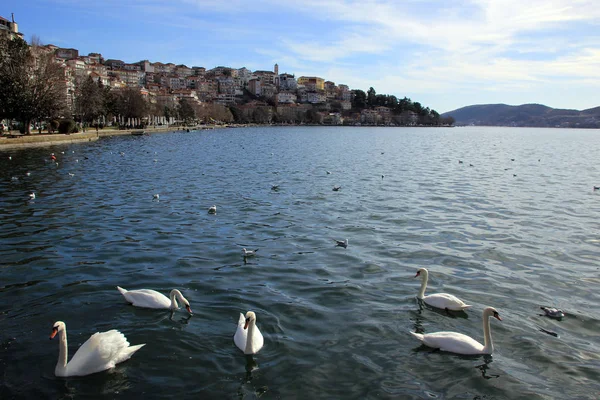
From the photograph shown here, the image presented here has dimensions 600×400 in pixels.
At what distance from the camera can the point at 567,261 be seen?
41.1 ft

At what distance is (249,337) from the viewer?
7.20m

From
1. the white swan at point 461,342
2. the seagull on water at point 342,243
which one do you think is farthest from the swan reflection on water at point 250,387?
the seagull on water at point 342,243

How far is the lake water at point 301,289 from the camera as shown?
21.8 feet

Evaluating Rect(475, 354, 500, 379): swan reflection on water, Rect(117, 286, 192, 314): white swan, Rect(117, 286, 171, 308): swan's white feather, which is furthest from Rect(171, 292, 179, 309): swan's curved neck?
Rect(475, 354, 500, 379): swan reflection on water

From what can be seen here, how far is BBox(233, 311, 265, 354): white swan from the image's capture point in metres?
7.16

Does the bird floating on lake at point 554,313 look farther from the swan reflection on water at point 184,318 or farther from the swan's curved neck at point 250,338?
the swan reflection on water at point 184,318

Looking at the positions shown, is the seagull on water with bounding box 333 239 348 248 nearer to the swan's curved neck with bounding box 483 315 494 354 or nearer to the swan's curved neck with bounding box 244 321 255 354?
the swan's curved neck with bounding box 483 315 494 354

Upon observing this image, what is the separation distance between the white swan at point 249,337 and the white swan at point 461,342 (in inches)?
104

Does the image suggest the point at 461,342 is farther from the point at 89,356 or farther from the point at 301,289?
the point at 89,356

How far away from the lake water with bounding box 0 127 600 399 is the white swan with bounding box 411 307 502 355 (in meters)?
0.16

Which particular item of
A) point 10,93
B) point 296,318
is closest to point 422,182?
point 296,318

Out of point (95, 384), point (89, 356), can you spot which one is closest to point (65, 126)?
point (89, 356)

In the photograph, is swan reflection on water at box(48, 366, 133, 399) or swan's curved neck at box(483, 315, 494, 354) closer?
swan reflection on water at box(48, 366, 133, 399)

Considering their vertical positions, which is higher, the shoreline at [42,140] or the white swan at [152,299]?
the shoreline at [42,140]
